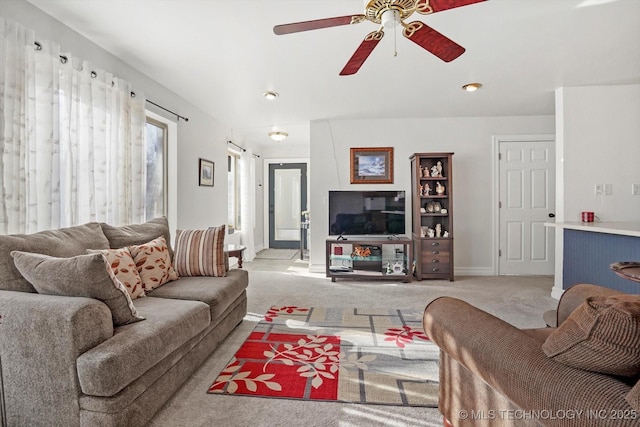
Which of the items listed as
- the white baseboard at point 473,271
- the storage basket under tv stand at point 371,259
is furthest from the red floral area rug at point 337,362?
the white baseboard at point 473,271

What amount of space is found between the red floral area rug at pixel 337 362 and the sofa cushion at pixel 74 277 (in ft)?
2.60

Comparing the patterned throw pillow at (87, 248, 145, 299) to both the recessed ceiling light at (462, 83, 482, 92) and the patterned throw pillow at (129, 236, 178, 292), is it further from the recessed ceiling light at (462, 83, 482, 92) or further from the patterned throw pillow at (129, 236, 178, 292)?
the recessed ceiling light at (462, 83, 482, 92)

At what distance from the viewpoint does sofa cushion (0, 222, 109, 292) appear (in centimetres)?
163

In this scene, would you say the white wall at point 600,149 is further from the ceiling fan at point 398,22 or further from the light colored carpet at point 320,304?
the ceiling fan at point 398,22

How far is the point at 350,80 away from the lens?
349cm

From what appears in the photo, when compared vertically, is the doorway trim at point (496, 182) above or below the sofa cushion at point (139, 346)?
above

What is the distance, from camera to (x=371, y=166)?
5.10 meters

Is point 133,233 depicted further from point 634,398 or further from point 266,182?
point 266,182

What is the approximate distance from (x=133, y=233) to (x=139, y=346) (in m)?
1.37

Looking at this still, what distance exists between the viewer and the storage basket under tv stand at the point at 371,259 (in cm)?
457

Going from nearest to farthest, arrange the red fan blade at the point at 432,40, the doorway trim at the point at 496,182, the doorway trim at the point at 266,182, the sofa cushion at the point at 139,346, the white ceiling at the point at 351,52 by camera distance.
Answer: the sofa cushion at the point at 139,346 < the red fan blade at the point at 432,40 < the white ceiling at the point at 351,52 < the doorway trim at the point at 496,182 < the doorway trim at the point at 266,182

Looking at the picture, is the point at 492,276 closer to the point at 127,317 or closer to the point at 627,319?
the point at 627,319

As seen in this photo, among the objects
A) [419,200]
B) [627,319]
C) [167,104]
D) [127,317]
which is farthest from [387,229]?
→ [627,319]

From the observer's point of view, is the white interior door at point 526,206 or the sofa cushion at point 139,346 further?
the white interior door at point 526,206
